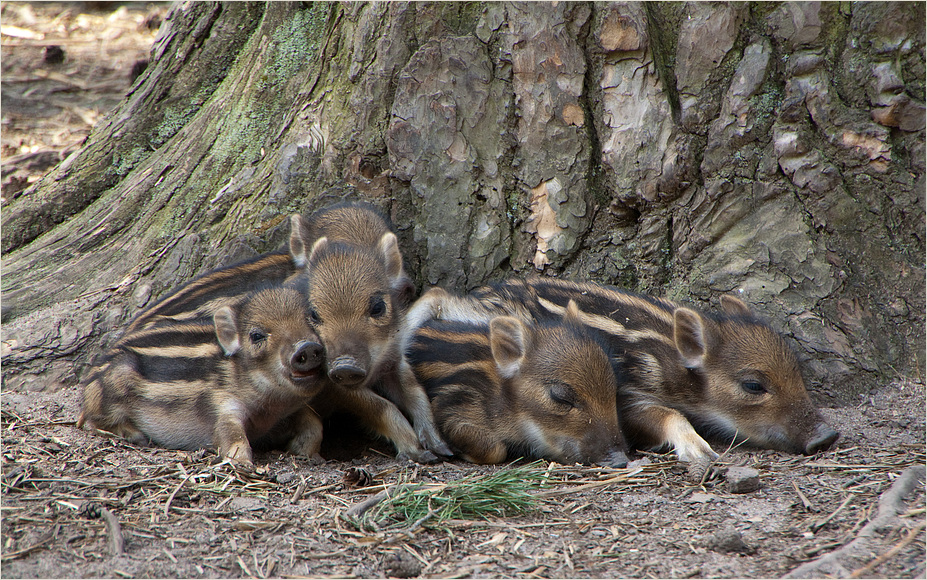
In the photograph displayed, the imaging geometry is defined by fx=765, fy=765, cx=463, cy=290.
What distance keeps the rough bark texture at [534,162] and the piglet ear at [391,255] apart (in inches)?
12.1

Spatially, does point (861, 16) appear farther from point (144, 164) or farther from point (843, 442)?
point (144, 164)

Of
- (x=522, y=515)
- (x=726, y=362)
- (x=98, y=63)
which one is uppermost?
(x=98, y=63)

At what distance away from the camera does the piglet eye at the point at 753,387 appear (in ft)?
14.4

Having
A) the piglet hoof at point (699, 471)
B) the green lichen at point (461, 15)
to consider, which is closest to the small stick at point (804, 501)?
the piglet hoof at point (699, 471)

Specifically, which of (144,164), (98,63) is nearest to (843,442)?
(144,164)

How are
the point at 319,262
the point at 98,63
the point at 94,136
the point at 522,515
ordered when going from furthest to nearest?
the point at 98,63
the point at 94,136
the point at 319,262
the point at 522,515

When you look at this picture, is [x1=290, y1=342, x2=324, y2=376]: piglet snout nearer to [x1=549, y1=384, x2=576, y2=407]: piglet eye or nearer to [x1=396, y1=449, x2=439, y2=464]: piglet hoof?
[x1=396, y1=449, x2=439, y2=464]: piglet hoof

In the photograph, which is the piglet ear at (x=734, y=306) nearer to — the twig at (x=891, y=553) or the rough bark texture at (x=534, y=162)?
the rough bark texture at (x=534, y=162)

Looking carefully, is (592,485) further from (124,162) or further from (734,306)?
(124,162)

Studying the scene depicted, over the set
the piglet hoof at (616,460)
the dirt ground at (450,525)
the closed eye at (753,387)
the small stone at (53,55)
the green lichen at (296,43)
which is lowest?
the piglet hoof at (616,460)

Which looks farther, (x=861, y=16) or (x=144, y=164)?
(x=144, y=164)

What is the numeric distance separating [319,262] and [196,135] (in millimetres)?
2054

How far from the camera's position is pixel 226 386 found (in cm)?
439

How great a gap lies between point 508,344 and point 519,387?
0.26m
